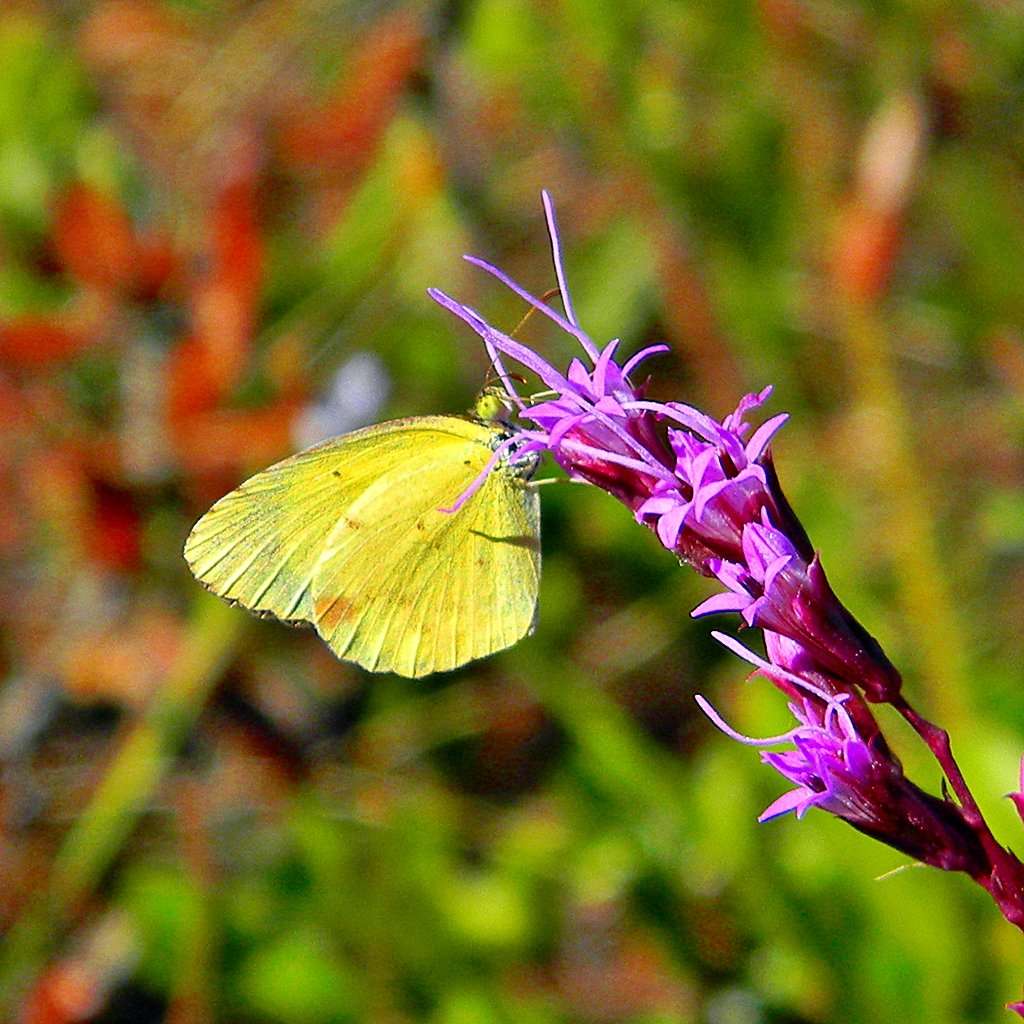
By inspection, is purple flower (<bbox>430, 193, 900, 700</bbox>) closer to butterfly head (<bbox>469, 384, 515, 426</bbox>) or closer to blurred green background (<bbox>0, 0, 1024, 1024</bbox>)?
butterfly head (<bbox>469, 384, 515, 426</bbox>)

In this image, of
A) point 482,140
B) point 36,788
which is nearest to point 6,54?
point 482,140

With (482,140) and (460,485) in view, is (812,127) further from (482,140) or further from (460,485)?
(460,485)

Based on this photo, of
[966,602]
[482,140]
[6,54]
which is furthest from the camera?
[482,140]

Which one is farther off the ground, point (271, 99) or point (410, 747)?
point (271, 99)

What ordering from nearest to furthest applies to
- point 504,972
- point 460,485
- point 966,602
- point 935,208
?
point 460,485 < point 504,972 < point 966,602 < point 935,208

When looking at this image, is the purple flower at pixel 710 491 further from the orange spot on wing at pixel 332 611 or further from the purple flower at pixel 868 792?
the orange spot on wing at pixel 332 611

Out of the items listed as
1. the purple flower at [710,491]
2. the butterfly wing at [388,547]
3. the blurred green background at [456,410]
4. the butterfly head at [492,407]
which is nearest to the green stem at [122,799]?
the blurred green background at [456,410]

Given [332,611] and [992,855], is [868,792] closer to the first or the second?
[992,855]
